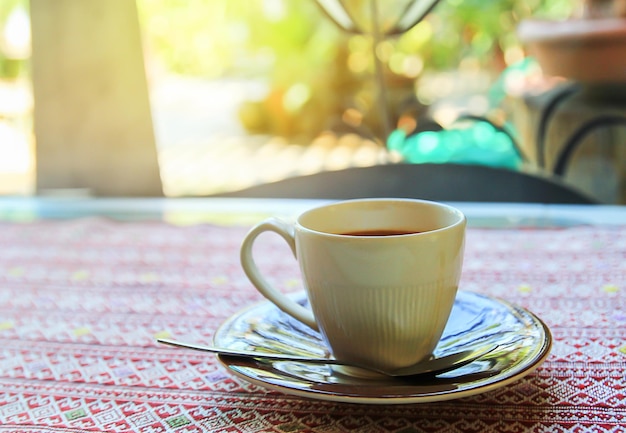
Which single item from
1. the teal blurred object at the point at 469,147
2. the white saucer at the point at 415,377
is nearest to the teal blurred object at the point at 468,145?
the teal blurred object at the point at 469,147

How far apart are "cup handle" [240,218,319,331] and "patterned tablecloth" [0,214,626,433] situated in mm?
56

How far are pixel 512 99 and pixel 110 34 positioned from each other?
84 cm

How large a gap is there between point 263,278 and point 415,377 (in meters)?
0.12

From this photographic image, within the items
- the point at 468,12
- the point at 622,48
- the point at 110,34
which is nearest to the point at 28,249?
the point at 110,34

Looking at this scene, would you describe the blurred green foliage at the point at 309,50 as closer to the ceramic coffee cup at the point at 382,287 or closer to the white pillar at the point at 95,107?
the white pillar at the point at 95,107

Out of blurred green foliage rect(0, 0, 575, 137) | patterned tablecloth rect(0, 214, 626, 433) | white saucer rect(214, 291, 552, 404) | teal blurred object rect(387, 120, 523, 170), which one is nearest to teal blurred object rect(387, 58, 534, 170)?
teal blurred object rect(387, 120, 523, 170)

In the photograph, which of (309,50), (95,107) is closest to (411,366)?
(95,107)

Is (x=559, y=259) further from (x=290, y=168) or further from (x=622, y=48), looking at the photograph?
(x=290, y=168)

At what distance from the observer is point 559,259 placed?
606mm

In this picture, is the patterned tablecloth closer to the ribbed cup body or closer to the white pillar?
the ribbed cup body

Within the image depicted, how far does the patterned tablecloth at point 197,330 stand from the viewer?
0.37m

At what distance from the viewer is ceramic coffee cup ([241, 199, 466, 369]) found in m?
0.37

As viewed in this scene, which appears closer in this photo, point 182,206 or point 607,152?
point 182,206

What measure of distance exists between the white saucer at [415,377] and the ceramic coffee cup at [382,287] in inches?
0.8
